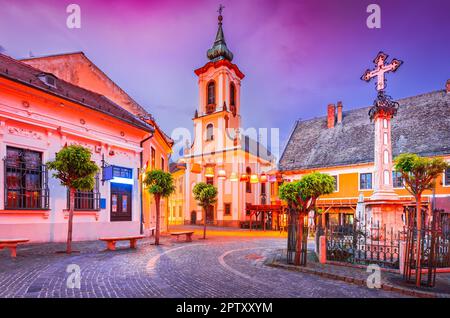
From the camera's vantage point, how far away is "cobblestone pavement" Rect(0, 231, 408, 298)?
6.12m

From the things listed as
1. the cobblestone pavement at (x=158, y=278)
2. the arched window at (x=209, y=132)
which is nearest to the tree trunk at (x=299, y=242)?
the cobblestone pavement at (x=158, y=278)

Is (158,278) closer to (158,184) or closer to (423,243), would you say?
(423,243)

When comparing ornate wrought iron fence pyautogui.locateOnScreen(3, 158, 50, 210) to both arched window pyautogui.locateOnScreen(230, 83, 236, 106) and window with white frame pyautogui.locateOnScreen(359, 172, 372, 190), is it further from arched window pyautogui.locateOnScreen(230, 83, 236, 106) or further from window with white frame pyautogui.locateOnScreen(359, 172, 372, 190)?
arched window pyautogui.locateOnScreen(230, 83, 236, 106)

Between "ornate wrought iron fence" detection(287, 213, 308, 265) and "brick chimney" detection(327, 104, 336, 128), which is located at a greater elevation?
"brick chimney" detection(327, 104, 336, 128)

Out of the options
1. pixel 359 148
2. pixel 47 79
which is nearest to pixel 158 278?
pixel 47 79

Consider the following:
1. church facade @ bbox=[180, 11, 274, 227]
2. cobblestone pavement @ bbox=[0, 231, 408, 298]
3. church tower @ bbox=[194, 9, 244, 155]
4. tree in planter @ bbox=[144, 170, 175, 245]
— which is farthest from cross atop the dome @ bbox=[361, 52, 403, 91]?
church tower @ bbox=[194, 9, 244, 155]

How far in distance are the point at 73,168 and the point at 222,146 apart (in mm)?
29329

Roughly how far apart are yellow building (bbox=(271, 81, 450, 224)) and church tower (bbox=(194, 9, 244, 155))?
8.43 meters

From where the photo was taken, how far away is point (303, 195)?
948 centimetres

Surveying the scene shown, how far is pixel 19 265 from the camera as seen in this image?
848cm

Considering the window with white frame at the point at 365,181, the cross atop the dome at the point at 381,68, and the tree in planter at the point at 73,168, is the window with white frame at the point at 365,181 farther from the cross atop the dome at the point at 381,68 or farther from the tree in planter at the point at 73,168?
the tree in planter at the point at 73,168

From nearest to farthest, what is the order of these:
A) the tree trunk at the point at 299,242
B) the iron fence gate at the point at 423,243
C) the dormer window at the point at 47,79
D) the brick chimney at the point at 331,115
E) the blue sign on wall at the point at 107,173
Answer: the iron fence gate at the point at 423,243
the tree trunk at the point at 299,242
the dormer window at the point at 47,79
the blue sign on wall at the point at 107,173
the brick chimney at the point at 331,115

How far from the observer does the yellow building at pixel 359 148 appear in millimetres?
25234
